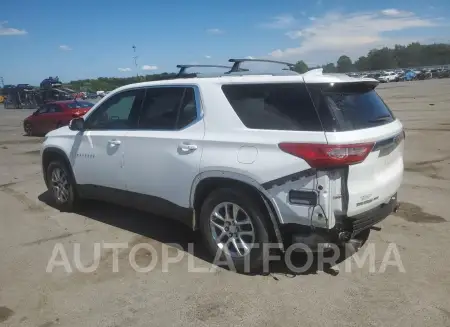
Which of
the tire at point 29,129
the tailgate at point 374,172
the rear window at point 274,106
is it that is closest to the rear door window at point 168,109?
the rear window at point 274,106

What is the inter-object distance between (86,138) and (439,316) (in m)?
4.29

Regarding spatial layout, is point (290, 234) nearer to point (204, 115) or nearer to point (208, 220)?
point (208, 220)

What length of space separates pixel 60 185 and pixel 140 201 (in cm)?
190

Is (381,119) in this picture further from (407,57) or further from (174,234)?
(407,57)

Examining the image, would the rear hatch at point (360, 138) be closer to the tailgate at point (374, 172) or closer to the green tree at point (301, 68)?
the tailgate at point (374, 172)

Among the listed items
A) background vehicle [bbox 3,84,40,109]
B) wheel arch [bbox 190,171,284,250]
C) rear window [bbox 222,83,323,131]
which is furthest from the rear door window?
background vehicle [bbox 3,84,40,109]

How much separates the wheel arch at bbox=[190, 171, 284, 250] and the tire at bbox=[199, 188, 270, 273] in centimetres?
7

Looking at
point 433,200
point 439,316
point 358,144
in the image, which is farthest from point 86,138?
point 433,200

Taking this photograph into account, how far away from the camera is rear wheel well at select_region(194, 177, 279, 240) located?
3.63 meters

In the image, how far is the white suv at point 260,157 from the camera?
131 inches

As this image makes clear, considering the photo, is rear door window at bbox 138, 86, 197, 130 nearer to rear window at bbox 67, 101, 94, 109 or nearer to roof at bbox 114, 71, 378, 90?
roof at bbox 114, 71, 378, 90

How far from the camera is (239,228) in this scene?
Answer: 389 centimetres

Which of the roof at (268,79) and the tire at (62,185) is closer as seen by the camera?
the roof at (268,79)

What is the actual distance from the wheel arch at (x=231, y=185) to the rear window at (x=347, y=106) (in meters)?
0.79
